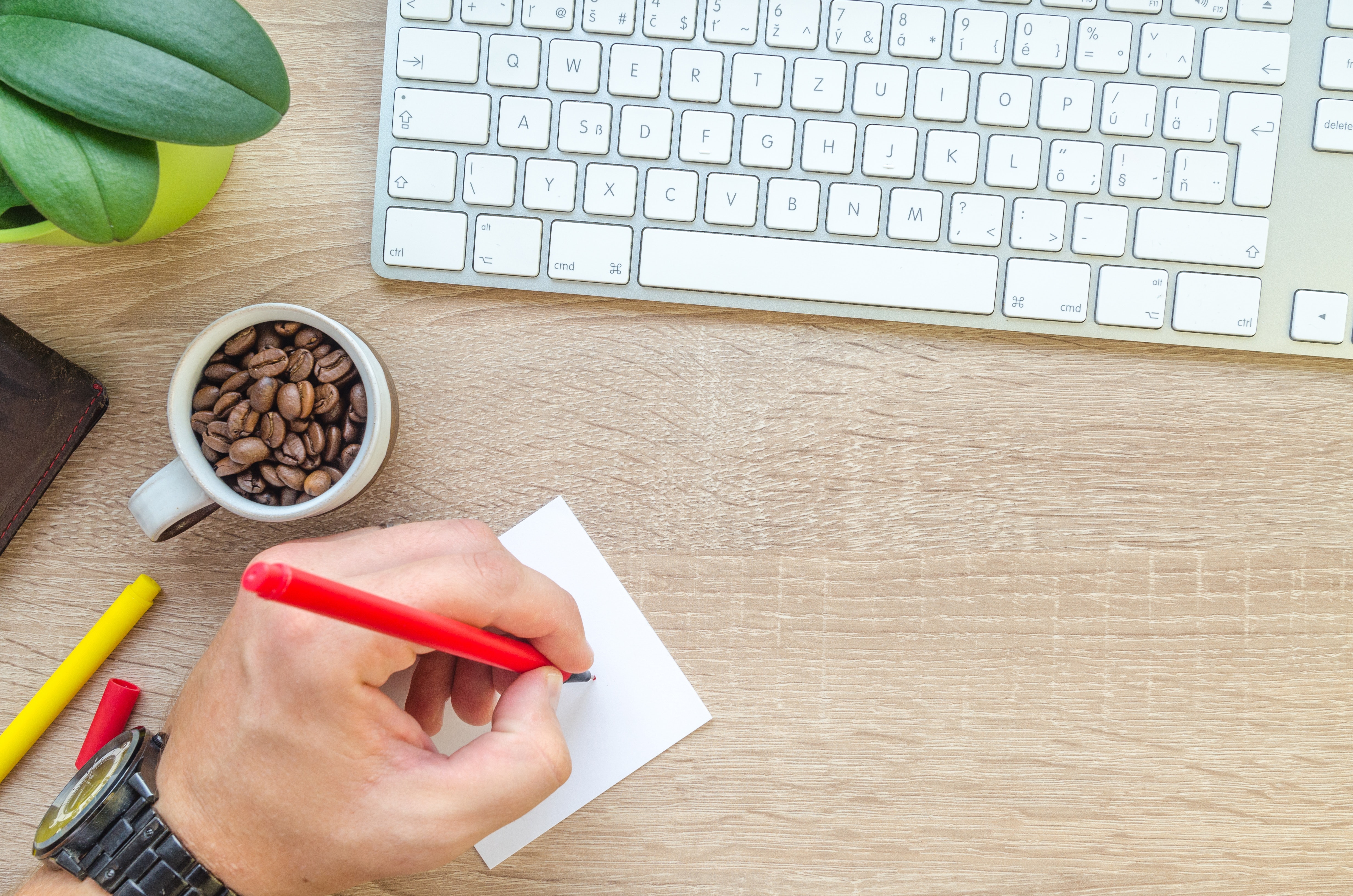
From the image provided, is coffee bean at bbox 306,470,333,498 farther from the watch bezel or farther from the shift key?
the shift key

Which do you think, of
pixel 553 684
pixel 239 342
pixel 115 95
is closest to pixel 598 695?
pixel 553 684

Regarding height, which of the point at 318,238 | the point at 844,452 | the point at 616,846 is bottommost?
the point at 616,846

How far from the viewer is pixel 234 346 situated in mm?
532

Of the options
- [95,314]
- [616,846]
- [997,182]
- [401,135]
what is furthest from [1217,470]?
[95,314]

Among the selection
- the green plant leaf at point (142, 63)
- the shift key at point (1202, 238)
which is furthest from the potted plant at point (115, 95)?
the shift key at point (1202, 238)

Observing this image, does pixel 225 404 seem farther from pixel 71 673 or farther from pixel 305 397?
pixel 71 673

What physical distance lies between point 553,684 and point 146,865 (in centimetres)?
26

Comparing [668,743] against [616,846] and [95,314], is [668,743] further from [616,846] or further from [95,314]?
[95,314]

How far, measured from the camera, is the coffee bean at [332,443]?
539 millimetres

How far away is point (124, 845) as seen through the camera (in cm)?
52

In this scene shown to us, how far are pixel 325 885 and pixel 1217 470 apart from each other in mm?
605

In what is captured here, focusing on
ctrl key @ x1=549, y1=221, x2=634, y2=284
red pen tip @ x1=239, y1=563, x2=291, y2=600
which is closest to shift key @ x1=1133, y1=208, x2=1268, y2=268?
ctrl key @ x1=549, y1=221, x2=634, y2=284

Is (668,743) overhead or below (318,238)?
below

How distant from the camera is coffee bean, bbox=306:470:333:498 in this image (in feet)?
1.73
